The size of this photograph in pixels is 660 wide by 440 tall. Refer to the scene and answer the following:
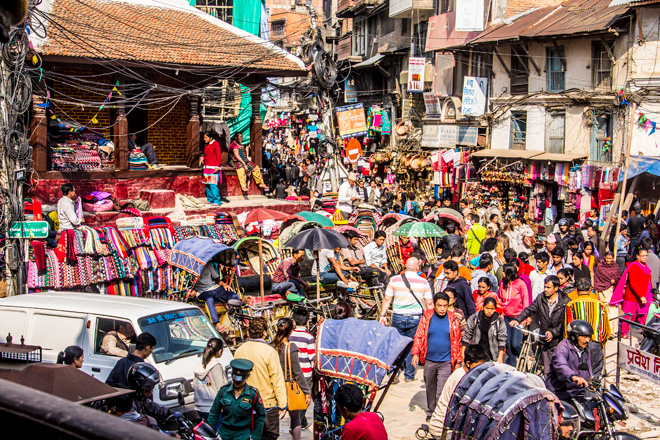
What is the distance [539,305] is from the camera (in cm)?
905

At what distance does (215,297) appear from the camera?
457 inches

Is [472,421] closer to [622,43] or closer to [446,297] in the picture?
[446,297]

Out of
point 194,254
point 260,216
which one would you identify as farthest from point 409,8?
point 194,254

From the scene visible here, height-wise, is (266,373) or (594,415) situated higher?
(266,373)

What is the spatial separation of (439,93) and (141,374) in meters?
27.0

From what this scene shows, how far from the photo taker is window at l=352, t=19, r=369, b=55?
140ft

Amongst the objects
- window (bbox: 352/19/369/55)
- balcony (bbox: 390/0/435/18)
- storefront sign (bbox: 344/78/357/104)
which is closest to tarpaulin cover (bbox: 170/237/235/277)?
balcony (bbox: 390/0/435/18)

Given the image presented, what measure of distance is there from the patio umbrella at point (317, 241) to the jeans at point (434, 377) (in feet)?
12.1

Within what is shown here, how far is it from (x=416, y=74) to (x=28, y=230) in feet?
80.2

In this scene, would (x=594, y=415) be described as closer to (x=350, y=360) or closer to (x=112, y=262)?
(x=350, y=360)

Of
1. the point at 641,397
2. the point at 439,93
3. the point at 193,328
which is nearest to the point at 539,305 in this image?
the point at 641,397

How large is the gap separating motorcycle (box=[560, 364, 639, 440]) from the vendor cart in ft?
5.78

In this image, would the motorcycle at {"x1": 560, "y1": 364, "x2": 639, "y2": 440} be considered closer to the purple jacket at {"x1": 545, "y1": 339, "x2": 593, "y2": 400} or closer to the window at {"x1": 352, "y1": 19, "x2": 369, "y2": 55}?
the purple jacket at {"x1": 545, "y1": 339, "x2": 593, "y2": 400}

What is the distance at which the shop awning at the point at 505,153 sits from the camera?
79.0 feet
